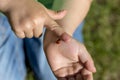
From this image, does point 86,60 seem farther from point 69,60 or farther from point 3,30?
point 3,30

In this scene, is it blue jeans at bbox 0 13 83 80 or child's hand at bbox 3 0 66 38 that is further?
blue jeans at bbox 0 13 83 80

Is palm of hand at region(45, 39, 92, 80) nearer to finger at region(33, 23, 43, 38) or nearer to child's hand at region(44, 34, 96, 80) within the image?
child's hand at region(44, 34, 96, 80)

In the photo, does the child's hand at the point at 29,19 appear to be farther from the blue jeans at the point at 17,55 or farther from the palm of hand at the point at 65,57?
the blue jeans at the point at 17,55

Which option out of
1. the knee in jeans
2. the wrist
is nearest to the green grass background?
the knee in jeans

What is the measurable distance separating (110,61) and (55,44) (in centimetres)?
76

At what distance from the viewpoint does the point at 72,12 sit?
1.46 metres

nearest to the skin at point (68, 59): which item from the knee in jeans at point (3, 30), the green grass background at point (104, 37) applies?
the knee in jeans at point (3, 30)

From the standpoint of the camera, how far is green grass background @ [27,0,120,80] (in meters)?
1.92

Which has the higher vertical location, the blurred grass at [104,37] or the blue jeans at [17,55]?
the blue jeans at [17,55]

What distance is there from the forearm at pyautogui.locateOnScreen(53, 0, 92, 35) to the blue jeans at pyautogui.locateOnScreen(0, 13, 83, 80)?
0.08 m

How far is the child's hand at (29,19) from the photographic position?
3.47 ft

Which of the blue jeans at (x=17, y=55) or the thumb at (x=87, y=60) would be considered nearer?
the thumb at (x=87, y=60)

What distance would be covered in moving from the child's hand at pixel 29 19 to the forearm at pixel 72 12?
1.09 ft

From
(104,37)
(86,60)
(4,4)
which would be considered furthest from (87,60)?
(104,37)
